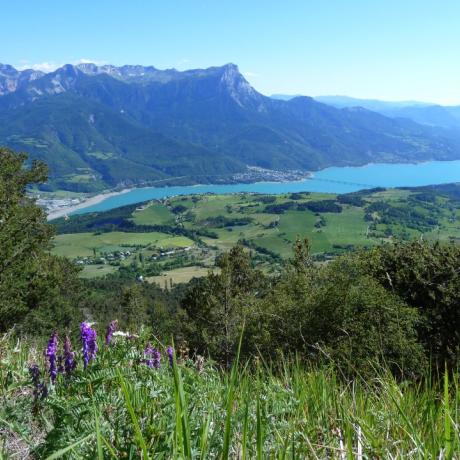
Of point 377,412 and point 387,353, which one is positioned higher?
point 377,412

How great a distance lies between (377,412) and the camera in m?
2.33

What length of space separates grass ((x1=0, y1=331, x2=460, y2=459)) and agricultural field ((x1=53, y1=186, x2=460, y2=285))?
301 feet

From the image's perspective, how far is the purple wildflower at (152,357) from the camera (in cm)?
274

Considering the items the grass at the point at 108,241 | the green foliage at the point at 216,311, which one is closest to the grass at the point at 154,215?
the grass at the point at 108,241

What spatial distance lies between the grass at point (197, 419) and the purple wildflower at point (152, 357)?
0.15 feet

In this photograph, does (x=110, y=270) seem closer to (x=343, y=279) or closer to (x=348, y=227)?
(x=348, y=227)

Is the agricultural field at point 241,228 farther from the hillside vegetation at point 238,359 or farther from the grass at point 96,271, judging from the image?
the hillside vegetation at point 238,359

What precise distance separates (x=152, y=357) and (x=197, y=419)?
1036 millimetres

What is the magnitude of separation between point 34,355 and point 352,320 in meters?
12.3

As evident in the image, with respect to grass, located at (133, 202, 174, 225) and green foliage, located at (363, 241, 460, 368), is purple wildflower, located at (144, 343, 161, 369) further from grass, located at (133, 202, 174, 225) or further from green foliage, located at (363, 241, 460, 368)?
grass, located at (133, 202, 174, 225)

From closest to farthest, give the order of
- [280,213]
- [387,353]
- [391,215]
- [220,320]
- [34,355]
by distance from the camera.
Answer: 1. [34,355]
2. [387,353]
3. [220,320]
4. [391,215]
5. [280,213]

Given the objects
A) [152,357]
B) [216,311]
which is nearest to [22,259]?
[216,311]

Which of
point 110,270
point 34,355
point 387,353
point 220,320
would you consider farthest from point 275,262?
point 34,355

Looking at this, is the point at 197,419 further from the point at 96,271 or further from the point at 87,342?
the point at 96,271
